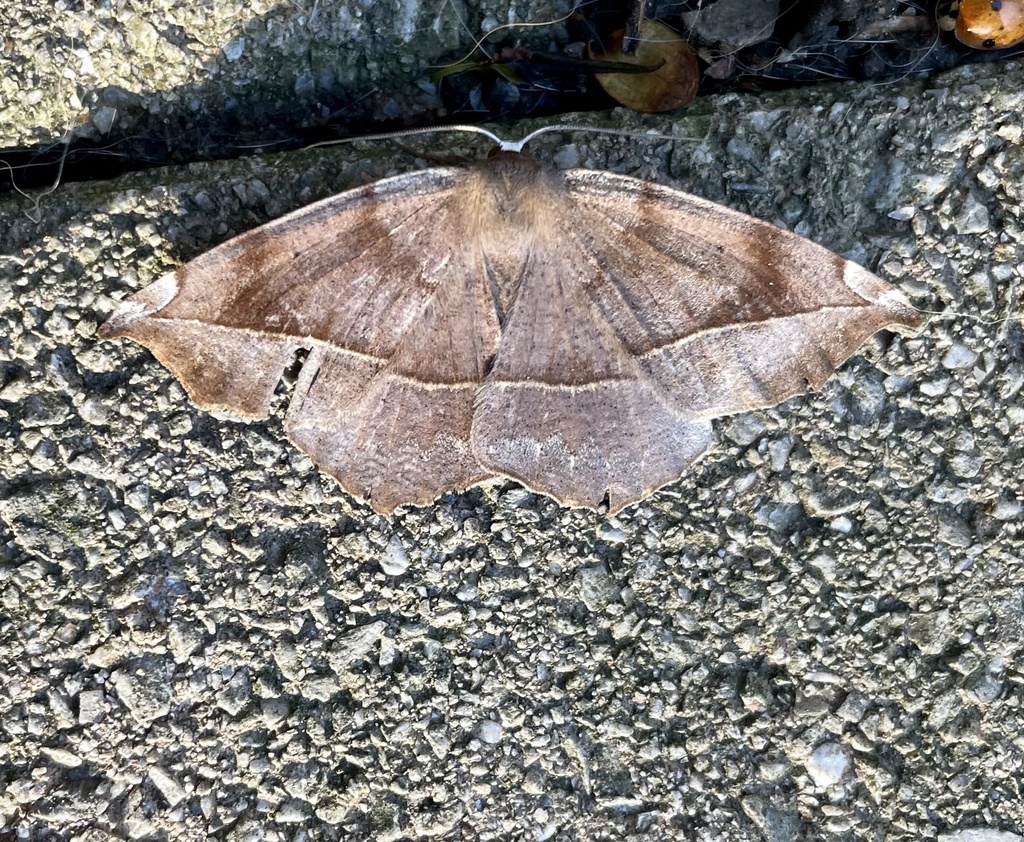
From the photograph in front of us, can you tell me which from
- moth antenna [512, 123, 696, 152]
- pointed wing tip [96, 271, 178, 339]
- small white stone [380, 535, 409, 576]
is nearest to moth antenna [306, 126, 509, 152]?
moth antenna [512, 123, 696, 152]

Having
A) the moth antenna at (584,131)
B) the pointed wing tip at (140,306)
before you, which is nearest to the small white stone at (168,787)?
the pointed wing tip at (140,306)

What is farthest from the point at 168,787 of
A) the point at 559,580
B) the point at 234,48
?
the point at 234,48

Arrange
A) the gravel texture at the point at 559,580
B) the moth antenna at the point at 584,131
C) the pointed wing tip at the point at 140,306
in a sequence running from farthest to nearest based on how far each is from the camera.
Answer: the gravel texture at the point at 559,580, the moth antenna at the point at 584,131, the pointed wing tip at the point at 140,306

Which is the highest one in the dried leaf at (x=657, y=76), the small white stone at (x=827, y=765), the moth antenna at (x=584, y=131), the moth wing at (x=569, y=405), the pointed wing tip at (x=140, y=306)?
the dried leaf at (x=657, y=76)

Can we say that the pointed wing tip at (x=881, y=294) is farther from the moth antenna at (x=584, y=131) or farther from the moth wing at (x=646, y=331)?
the moth antenna at (x=584, y=131)

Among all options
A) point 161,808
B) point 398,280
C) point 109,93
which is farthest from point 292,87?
point 161,808

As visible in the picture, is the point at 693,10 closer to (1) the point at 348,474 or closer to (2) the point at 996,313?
(2) the point at 996,313

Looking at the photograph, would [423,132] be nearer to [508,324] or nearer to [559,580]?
[508,324]
